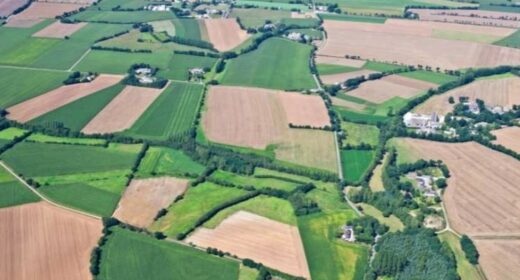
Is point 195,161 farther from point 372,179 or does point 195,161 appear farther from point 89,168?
point 372,179

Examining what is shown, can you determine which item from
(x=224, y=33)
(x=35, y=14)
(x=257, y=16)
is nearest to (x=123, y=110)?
(x=224, y=33)

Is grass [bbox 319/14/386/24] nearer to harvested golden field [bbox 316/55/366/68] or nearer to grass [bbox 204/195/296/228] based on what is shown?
harvested golden field [bbox 316/55/366/68]

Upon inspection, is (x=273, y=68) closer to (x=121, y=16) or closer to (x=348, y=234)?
(x=121, y=16)

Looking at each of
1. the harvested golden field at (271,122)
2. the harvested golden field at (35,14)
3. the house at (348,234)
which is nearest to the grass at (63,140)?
the harvested golden field at (271,122)

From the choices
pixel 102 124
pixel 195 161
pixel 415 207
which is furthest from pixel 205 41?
pixel 415 207

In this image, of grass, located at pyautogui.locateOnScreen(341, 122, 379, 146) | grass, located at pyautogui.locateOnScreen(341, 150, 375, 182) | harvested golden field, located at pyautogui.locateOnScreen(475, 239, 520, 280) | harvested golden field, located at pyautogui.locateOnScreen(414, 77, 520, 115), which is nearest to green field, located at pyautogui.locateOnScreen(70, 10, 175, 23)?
grass, located at pyautogui.locateOnScreen(341, 122, 379, 146)

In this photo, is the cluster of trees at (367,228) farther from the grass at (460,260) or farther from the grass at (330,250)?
the grass at (460,260)
